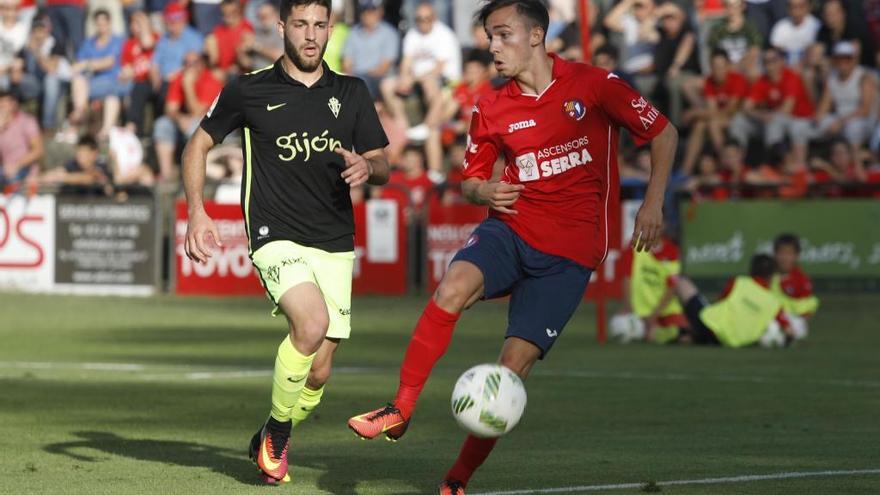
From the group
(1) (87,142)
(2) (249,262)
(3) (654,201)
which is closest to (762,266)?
(2) (249,262)

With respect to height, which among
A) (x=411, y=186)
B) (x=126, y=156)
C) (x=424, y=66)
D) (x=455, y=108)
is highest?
(x=424, y=66)

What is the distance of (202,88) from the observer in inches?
1048

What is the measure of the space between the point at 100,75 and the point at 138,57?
0.78 metres

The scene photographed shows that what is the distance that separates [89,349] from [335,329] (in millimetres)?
8810

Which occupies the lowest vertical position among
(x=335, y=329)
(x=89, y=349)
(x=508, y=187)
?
(x=89, y=349)

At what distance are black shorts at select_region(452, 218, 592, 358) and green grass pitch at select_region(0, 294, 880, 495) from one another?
0.98 meters

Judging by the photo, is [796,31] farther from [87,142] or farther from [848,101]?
[87,142]

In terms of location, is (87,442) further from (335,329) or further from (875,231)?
(875,231)

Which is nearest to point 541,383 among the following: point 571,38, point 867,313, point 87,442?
point 87,442

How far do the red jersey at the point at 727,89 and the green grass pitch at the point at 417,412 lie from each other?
5.22m

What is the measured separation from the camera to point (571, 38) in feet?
85.5

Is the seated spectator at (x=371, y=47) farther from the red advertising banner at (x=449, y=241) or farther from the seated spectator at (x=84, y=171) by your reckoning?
the seated spectator at (x=84, y=171)

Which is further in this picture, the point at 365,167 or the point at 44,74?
the point at 44,74

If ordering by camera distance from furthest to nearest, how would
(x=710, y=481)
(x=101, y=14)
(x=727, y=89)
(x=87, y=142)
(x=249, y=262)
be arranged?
1. (x=101, y=14)
2. (x=87, y=142)
3. (x=727, y=89)
4. (x=249, y=262)
5. (x=710, y=481)
